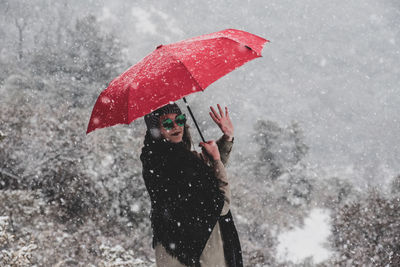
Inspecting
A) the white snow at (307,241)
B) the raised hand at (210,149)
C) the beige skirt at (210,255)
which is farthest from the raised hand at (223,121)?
the white snow at (307,241)

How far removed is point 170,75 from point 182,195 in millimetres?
775

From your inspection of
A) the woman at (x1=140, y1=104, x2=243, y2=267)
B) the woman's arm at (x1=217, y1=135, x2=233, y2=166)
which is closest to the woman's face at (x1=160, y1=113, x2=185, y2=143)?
the woman at (x1=140, y1=104, x2=243, y2=267)

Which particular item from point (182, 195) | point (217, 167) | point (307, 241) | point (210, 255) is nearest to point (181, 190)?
point (182, 195)

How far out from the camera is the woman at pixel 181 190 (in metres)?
1.94

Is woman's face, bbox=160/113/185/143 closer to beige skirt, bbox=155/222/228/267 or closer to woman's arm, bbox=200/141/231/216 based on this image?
woman's arm, bbox=200/141/231/216

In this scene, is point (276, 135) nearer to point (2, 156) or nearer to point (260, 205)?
point (260, 205)

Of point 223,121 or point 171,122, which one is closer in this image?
point 171,122

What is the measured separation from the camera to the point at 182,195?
193 cm

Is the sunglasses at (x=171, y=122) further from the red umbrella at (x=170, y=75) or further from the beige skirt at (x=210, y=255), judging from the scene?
the beige skirt at (x=210, y=255)

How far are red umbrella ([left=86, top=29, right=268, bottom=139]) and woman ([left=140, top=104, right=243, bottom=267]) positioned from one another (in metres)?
0.20

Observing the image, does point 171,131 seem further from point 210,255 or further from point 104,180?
point 104,180

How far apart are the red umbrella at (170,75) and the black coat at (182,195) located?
310 mm

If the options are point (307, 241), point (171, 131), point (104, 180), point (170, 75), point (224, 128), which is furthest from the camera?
point (307, 241)

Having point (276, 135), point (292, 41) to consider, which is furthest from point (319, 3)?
point (276, 135)
